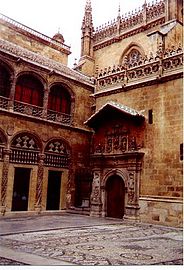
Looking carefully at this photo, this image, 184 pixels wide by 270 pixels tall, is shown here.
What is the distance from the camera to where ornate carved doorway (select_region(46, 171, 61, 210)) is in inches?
685

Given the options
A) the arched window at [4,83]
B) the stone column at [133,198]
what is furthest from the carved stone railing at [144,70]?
the arched window at [4,83]

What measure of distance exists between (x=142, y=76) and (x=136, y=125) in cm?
229

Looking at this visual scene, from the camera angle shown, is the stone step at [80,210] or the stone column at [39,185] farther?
the stone column at [39,185]

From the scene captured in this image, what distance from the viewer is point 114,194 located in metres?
14.9

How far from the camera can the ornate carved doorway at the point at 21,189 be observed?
15.9m

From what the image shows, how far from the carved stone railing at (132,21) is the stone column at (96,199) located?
13.0 metres

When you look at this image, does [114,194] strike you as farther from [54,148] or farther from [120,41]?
[120,41]

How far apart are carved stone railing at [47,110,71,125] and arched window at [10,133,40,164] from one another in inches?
74.0

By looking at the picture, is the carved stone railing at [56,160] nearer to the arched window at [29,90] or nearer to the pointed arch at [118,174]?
the arched window at [29,90]

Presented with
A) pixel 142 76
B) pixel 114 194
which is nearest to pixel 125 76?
pixel 142 76

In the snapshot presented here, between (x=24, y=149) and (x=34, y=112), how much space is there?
7.13 feet

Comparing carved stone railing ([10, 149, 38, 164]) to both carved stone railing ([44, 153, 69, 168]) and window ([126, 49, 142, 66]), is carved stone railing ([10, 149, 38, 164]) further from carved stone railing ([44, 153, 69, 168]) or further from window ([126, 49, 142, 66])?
window ([126, 49, 142, 66])

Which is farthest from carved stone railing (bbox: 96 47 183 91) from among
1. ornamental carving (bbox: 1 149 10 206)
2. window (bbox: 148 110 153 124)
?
ornamental carving (bbox: 1 149 10 206)

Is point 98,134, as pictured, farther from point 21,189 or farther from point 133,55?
point 133,55
